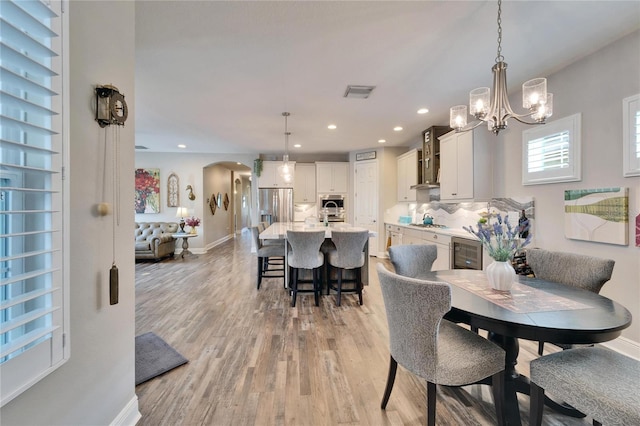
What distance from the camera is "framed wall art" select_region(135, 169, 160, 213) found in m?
7.07

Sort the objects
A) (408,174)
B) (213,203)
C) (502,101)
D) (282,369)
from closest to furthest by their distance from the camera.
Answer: (502,101), (282,369), (408,174), (213,203)

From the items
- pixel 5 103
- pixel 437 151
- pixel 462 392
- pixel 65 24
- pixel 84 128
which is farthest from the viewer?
pixel 437 151

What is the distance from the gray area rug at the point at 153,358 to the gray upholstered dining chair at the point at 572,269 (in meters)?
2.80

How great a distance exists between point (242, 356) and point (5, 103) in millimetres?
2143

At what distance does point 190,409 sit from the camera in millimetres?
1724

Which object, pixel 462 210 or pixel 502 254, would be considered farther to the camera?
pixel 462 210

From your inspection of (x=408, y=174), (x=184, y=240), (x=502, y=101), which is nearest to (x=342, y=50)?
(x=502, y=101)

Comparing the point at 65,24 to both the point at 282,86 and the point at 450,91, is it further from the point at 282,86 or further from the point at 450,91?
the point at 450,91

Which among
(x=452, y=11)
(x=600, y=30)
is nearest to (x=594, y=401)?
(x=452, y=11)

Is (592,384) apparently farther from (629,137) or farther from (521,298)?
(629,137)

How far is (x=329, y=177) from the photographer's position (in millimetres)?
7258

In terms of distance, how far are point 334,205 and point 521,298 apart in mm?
5736

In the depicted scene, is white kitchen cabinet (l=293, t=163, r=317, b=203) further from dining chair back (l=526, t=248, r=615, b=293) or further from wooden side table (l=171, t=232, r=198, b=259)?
dining chair back (l=526, t=248, r=615, b=293)

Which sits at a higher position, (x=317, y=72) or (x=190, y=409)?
(x=317, y=72)
